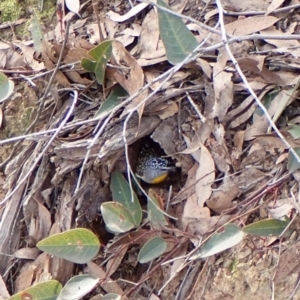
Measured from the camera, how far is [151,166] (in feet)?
10.6

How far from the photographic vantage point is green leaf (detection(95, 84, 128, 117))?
2861 millimetres

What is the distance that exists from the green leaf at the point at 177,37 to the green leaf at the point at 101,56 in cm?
27

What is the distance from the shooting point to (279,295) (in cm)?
248

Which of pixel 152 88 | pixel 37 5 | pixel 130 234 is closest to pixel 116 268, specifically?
pixel 130 234

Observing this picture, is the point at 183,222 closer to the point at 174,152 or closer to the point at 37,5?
the point at 174,152

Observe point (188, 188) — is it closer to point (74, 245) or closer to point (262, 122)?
point (262, 122)

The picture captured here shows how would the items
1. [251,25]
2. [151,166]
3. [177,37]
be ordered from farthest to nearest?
[151,166] → [251,25] → [177,37]

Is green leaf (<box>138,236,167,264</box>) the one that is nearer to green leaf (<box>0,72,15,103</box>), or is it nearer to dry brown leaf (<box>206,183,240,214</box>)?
dry brown leaf (<box>206,183,240,214</box>)

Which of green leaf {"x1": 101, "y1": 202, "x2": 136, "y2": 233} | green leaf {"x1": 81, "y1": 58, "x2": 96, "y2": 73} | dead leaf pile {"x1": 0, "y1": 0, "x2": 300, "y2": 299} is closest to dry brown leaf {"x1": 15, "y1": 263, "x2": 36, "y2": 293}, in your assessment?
dead leaf pile {"x1": 0, "y1": 0, "x2": 300, "y2": 299}

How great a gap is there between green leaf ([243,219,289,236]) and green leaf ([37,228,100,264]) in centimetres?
65

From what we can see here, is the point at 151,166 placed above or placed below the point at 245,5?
below

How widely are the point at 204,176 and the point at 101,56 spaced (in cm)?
73

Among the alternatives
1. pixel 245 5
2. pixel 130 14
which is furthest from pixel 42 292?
pixel 245 5

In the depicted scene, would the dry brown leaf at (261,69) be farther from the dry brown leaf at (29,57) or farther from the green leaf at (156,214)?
the dry brown leaf at (29,57)
